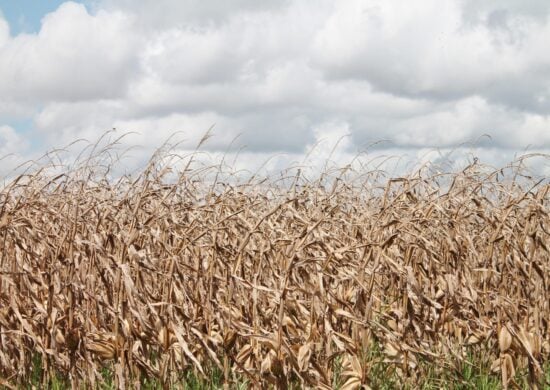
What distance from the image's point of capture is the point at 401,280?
557 centimetres

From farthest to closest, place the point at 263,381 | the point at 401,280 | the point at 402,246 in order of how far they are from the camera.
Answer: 1. the point at 402,246
2. the point at 401,280
3. the point at 263,381

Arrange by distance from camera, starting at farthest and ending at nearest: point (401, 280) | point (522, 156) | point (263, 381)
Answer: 1. point (522, 156)
2. point (401, 280)
3. point (263, 381)

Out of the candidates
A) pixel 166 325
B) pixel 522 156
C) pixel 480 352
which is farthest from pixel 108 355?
pixel 522 156

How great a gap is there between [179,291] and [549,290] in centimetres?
272

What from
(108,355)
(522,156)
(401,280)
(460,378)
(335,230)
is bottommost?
(460,378)

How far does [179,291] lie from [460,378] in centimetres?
212

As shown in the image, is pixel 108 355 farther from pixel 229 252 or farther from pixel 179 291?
pixel 229 252

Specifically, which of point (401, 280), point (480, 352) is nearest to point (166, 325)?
point (401, 280)

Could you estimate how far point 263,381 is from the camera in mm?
5195

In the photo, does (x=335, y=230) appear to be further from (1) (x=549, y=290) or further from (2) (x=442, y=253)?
(1) (x=549, y=290)

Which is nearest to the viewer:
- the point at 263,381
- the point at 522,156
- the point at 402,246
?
the point at 263,381

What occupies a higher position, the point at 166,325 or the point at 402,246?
the point at 402,246

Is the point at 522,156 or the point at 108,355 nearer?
the point at 108,355

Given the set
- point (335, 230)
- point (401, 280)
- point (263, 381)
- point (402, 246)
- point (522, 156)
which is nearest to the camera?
point (263, 381)
